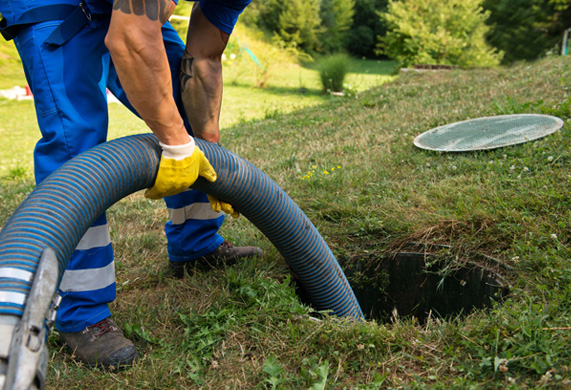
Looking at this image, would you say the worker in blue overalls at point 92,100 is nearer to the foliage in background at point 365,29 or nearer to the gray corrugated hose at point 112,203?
the gray corrugated hose at point 112,203

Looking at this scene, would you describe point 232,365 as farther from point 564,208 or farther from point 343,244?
point 564,208

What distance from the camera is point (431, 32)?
13.0 meters

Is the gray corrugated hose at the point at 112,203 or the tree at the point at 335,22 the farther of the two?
the tree at the point at 335,22

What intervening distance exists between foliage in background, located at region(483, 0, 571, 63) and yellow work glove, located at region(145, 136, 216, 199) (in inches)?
629

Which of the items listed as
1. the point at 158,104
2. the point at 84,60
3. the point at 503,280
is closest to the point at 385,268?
the point at 503,280

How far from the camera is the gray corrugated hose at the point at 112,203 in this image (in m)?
1.28

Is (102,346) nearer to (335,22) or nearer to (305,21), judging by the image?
(305,21)

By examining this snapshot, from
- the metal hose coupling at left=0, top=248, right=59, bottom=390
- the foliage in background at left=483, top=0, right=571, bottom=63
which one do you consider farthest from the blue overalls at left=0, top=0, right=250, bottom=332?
the foliage in background at left=483, top=0, right=571, bottom=63

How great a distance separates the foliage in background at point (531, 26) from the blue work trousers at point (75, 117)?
1604 cm

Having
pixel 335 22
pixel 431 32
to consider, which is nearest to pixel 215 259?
pixel 431 32

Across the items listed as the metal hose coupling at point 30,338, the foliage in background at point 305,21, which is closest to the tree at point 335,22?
the foliage in background at point 305,21

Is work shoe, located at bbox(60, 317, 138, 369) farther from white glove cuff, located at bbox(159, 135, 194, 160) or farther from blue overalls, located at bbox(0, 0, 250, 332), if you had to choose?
white glove cuff, located at bbox(159, 135, 194, 160)

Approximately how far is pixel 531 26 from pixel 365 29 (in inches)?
643

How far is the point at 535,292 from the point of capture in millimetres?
1992
